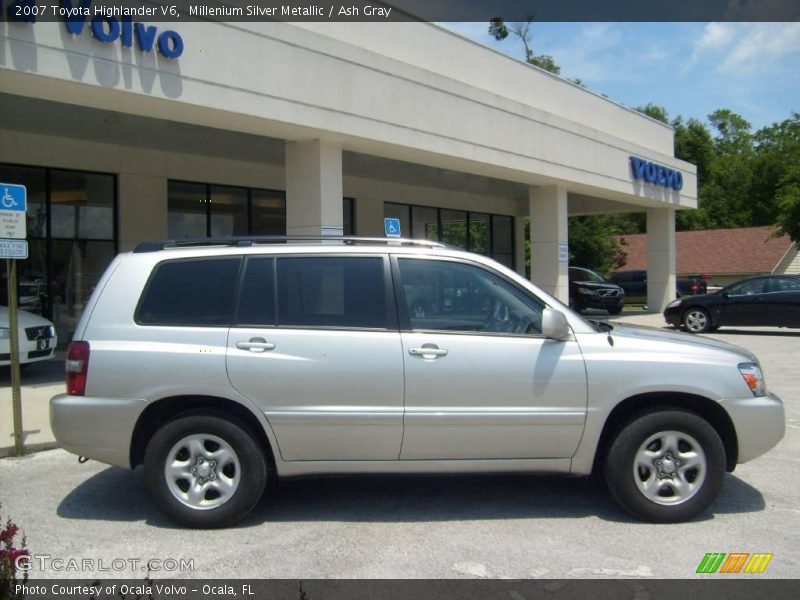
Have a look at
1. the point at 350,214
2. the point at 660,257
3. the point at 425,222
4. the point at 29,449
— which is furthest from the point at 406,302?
the point at 660,257

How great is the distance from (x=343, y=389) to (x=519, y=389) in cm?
120

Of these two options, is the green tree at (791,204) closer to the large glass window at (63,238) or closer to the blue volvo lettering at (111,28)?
the large glass window at (63,238)

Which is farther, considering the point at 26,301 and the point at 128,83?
the point at 26,301

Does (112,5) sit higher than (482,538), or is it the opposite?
(112,5)

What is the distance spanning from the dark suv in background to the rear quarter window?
3296 cm

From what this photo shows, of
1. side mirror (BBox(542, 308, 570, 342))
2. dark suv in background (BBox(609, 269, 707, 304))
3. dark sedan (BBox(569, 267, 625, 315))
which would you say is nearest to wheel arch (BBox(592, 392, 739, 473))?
side mirror (BBox(542, 308, 570, 342))

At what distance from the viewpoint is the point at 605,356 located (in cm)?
498

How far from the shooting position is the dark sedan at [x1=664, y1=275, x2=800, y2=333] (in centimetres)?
1789

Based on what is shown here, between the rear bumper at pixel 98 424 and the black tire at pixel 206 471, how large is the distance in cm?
20

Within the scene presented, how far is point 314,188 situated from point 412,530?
8665mm

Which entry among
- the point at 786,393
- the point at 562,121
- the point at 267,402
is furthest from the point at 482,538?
the point at 562,121

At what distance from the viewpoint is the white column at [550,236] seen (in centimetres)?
1955

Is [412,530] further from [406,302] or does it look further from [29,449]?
[29,449]

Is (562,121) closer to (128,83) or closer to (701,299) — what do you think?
(701,299)
